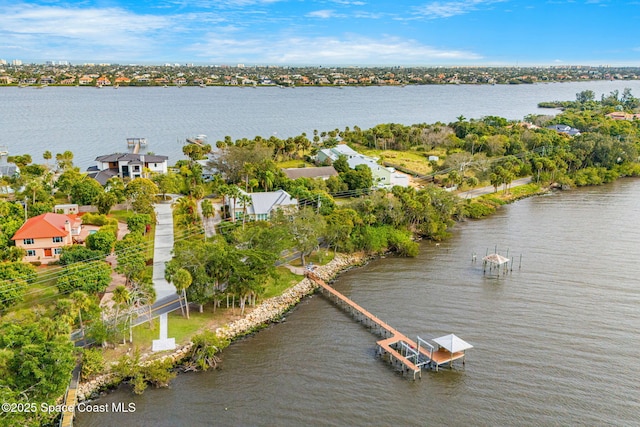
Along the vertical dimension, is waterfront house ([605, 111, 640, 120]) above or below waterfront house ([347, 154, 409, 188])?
above

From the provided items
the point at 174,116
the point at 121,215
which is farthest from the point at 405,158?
the point at 174,116

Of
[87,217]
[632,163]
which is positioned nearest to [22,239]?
[87,217]

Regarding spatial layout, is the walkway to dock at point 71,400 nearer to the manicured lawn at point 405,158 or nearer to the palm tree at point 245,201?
the palm tree at point 245,201

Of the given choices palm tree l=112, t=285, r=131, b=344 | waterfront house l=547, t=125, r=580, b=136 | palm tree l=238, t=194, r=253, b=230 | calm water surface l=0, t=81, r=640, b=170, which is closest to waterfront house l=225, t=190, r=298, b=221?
palm tree l=238, t=194, r=253, b=230

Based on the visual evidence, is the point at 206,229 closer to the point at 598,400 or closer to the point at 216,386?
the point at 216,386

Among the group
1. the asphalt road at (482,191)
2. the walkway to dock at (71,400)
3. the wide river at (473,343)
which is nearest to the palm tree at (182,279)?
the wide river at (473,343)

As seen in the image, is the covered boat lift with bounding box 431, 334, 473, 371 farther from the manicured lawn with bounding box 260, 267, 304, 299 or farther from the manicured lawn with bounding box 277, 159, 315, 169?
the manicured lawn with bounding box 277, 159, 315, 169
